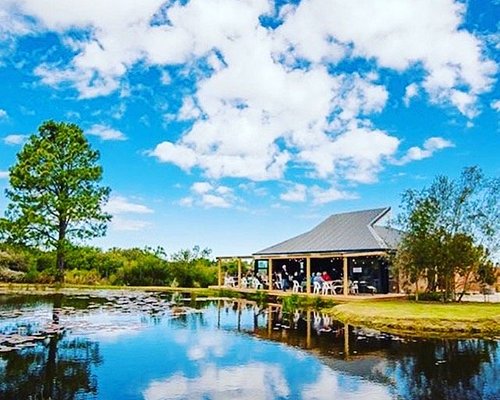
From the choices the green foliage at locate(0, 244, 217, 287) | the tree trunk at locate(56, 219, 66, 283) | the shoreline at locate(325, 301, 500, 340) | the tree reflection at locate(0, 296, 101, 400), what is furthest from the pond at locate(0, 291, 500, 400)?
the green foliage at locate(0, 244, 217, 287)

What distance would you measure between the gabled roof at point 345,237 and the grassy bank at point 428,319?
164 inches

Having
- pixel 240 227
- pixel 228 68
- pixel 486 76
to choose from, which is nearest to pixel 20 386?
pixel 228 68

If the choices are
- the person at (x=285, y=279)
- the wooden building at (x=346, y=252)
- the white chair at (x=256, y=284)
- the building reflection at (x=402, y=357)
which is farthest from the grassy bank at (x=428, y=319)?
the white chair at (x=256, y=284)

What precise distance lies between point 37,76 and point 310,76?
10625mm

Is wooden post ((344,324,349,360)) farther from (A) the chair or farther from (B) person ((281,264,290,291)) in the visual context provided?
(B) person ((281,264,290,291))

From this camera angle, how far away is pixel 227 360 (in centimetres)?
910

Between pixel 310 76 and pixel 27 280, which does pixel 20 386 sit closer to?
pixel 310 76

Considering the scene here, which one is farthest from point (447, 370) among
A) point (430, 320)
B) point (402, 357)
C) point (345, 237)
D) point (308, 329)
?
point (345, 237)

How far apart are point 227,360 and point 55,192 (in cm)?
2167

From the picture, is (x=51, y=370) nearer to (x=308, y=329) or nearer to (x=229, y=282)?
(x=308, y=329)

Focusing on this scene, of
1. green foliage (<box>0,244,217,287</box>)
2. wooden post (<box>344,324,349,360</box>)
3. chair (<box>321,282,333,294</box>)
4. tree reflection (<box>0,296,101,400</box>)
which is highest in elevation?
green foliage (<box>0,244,217,287</box>)

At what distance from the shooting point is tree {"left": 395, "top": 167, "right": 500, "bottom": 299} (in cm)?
1708

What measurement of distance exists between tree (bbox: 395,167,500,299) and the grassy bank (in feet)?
6.73

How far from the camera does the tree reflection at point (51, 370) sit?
6.91 metres
